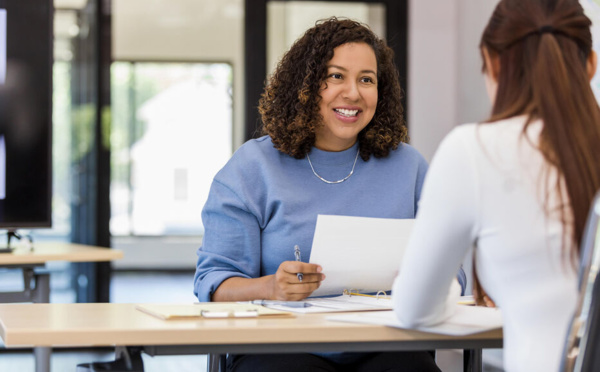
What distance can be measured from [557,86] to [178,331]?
702mm

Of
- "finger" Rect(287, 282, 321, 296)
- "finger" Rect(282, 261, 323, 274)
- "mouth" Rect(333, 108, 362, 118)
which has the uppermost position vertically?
"mouth" Rect(333, 108, 362, 118)

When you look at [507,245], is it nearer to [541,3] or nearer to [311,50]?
[541,3]

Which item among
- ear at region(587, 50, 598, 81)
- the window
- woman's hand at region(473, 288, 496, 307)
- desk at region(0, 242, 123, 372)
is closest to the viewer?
ear at region(587, 50, 598, 81)

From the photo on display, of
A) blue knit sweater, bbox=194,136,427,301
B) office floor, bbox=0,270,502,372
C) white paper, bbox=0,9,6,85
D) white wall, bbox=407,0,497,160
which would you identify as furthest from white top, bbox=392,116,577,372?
white wall, bbox=407,0,497,160

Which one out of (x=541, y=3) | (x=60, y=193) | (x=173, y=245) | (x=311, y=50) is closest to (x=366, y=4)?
(x=60, y=193)

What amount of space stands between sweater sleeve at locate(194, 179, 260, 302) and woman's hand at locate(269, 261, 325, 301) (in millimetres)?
235

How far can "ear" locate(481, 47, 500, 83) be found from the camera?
125 centimetres

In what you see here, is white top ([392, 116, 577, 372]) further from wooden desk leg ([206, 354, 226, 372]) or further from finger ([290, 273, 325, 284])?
wooden desk leg ([206, 354, 226, 372])

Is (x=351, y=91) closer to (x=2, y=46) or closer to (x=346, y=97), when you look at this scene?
(x=346, y=97)

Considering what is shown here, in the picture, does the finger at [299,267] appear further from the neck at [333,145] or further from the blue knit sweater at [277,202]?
the neck at [333,145]

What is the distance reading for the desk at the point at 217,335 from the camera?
49.8 inches

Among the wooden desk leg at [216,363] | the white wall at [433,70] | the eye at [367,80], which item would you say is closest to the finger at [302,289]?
the wooden desk leg at [216,363]

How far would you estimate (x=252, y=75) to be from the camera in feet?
16.1

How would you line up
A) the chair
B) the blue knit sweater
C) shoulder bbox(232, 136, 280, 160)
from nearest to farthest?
the chair, the blue knit sweater, shoulder bbox(232, 136, 280, 160)
